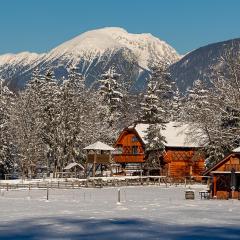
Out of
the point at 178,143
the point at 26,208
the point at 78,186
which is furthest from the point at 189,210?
the point at 178,143

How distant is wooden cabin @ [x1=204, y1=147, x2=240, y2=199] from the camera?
5022cm

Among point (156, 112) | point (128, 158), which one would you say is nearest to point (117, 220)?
point (128, 158)

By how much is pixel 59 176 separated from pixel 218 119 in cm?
2473

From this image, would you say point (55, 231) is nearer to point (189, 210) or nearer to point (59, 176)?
point (189, 210)

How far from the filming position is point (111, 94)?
9981cm

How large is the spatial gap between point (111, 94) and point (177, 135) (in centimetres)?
2108

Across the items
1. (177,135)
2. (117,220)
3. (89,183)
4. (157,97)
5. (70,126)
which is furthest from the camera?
(157,97)

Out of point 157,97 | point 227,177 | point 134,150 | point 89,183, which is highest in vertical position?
point 157,97

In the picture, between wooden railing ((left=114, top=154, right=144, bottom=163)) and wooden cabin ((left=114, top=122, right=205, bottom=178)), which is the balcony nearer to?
wooden cabin ((left=114, top=122, right=205, bottom=178))

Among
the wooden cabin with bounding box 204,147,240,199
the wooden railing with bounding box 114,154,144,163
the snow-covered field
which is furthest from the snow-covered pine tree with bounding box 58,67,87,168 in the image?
the snow-covered field

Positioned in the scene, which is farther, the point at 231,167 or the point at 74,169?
the point at 74,169

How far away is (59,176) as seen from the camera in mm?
81000

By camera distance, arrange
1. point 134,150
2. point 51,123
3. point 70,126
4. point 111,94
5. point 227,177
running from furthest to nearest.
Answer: point 111,94 < point 134,150 < point 51,123 < point 70,126 < point 227,177

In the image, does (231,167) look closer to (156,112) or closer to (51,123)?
(51,123)
